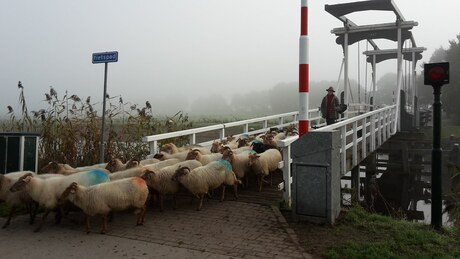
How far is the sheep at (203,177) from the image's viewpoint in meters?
6.68

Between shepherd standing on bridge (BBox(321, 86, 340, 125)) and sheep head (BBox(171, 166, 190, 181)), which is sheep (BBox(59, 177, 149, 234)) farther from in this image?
shepherd standing on bridge (BBox(321, 86, 340, 125))

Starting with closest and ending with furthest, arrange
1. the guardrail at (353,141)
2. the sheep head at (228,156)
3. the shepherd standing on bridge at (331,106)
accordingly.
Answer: the guardrail at (353,141) < the sheep head at (228,156) < the shepherd standing on bridge at (331,106)

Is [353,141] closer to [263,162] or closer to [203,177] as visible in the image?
[263,162]

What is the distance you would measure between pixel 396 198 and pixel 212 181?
39.3 ft

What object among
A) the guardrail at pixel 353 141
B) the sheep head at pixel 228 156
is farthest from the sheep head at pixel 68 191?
the guardrail at pixel 353 141

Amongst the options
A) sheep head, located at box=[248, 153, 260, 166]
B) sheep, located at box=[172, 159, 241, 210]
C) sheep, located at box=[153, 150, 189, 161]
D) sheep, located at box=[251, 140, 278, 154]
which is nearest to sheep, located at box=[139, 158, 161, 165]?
sheep, located at box=[153, 150, 189, 161]

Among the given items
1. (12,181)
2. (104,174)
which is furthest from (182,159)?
(12,181)

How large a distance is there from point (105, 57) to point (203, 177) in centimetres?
357

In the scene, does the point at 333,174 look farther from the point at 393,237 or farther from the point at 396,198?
the point at 396,198

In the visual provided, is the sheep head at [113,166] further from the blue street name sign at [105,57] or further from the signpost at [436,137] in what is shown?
the signpost at [436,137]

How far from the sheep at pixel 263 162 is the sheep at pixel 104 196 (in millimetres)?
2737

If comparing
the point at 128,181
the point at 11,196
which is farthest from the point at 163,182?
the point at 11,196

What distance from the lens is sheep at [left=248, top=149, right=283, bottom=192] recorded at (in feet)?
26.0

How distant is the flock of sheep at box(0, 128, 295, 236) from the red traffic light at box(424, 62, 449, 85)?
11.0 feet
